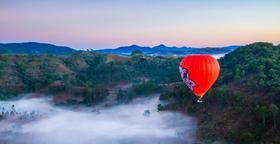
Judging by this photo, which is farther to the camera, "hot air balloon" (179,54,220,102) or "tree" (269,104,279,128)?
"tree" (269,104,279,128)

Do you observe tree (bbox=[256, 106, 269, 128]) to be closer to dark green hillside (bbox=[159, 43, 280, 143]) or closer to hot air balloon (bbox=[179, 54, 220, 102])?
dark green hillside (bbox=[159, 43, 280, 143])

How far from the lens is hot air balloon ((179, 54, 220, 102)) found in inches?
2094

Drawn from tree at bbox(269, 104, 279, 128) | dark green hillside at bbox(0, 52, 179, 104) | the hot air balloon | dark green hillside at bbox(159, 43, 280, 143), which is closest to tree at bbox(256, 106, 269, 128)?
dark green hillside at bbox(159, 43, 280, 143)

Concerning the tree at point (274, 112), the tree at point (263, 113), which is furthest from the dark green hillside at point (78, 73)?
the tree at point (274, 112)

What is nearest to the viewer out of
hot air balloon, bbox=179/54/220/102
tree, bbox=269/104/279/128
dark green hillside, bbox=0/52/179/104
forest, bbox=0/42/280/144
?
hot air balloon, bbox=179/54/220/102

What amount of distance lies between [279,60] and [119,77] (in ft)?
238

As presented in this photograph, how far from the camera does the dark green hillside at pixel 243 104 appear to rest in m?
64.3

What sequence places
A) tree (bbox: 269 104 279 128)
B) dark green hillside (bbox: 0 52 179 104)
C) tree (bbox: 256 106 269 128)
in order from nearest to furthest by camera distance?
tree (bbox: 269 104 279 128)
tree (bbox: 256 106 269 128)
dark green hillside (bbox: 0 52 179 104)

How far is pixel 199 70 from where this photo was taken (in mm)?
53125

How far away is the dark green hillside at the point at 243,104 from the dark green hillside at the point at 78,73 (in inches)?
1573

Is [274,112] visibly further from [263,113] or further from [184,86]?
[184,86]

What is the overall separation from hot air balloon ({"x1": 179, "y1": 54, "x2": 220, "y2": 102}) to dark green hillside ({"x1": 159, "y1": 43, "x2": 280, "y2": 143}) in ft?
44.4

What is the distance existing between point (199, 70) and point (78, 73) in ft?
402

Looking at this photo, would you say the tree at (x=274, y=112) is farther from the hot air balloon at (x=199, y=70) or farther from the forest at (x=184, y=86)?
the hot air balloon at (x=199, y=70)
